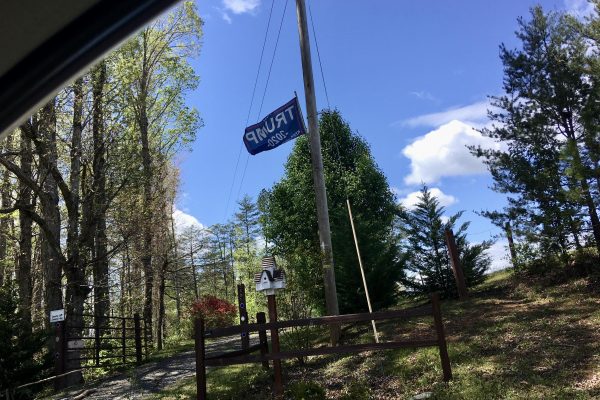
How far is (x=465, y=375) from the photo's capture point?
6910mm

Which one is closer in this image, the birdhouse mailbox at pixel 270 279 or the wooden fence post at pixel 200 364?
the wooden fence post at pixel 200 364

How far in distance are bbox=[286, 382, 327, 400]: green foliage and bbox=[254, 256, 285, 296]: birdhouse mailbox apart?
5.11 ft

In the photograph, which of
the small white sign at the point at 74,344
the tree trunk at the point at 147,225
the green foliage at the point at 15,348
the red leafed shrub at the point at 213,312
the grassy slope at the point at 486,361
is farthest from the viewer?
the red leafed shrub at the point at 213,312

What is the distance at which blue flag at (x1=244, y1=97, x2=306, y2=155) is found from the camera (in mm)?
10562

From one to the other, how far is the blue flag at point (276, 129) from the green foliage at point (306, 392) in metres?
5.14

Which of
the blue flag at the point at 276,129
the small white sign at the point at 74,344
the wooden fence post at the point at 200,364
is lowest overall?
the wooden fence post at the point at 200,364

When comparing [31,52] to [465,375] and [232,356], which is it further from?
[232,356]

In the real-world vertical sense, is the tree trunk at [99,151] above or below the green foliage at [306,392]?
above

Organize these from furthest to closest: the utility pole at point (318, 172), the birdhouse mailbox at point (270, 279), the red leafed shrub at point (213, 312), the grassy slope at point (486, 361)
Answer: the red leafed shrub at point (213, 312) < the utility pole at point (318, 172) < the birdhouse mailbox at point (270, 279) < the grassy slope at point (486, 361)

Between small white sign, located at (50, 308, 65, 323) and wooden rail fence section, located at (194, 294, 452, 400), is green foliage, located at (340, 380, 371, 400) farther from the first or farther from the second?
small white sign, located at (50, 308, 65, 323)

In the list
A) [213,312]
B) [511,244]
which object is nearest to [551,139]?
[511,244]

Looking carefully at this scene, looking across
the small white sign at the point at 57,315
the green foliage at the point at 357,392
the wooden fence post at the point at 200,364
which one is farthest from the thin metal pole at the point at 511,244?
the small white sign at the point at 57,315

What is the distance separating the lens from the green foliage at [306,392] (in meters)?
7.07

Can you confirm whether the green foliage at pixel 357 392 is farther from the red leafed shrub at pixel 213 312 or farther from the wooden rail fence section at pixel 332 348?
the red leafed shrub at pixel 213 312
